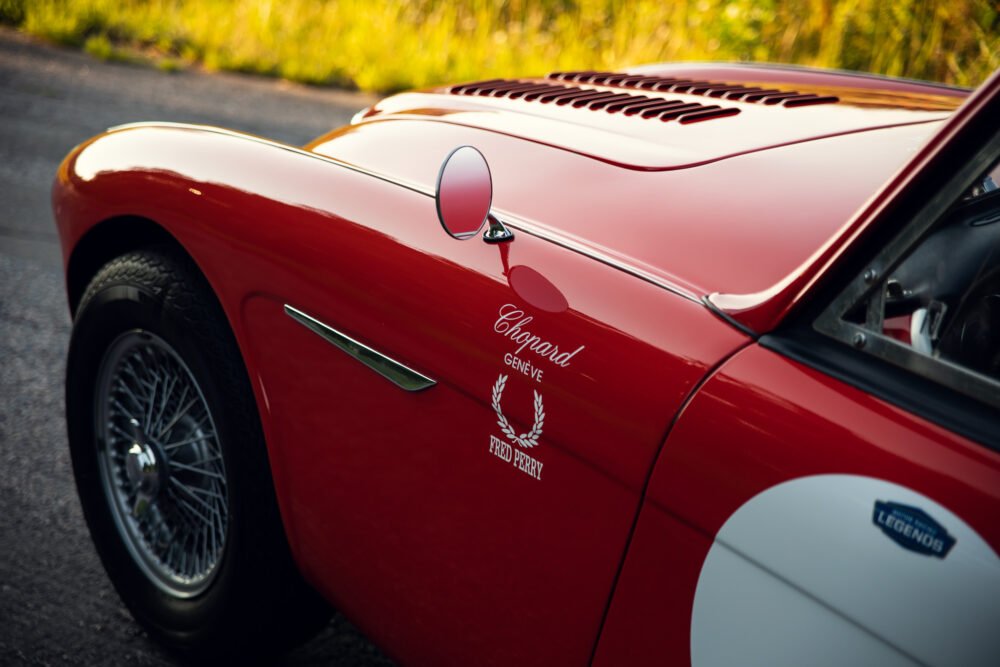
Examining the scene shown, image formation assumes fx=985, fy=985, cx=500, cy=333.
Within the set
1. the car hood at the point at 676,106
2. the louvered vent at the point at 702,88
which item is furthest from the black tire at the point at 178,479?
the louvered vent at the point at 702,88

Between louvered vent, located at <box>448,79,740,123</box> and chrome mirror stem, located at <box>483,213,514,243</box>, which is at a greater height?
louvered vent, located at <box>448,79,740,123</box>

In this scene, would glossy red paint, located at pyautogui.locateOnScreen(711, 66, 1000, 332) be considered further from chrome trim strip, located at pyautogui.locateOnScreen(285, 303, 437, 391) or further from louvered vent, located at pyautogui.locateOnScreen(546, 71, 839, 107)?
louvered vent, located at pyautogui.locateOnScreen(546, 71, 839, 107)

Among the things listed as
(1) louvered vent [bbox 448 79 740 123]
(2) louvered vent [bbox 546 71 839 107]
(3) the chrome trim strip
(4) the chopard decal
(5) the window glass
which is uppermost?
(2) louvered vent [bbox 546 71 839 107]

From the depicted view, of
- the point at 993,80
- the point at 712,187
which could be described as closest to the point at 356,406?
the point at 712,187

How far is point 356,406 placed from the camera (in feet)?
5.86

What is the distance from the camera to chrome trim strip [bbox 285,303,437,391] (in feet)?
5.40

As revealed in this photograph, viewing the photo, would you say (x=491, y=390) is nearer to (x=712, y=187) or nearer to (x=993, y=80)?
(x=712, y=187)

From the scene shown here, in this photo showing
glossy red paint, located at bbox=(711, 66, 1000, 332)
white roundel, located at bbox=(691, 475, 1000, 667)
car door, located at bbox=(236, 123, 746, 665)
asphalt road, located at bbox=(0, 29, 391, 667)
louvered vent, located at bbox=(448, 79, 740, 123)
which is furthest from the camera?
asphalt road, located at bbox=(0, 29, 391, 667)

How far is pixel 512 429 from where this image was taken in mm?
1480

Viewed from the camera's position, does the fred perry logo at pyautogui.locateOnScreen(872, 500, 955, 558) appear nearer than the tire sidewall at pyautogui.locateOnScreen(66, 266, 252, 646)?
Yes

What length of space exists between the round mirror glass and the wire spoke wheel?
90cm

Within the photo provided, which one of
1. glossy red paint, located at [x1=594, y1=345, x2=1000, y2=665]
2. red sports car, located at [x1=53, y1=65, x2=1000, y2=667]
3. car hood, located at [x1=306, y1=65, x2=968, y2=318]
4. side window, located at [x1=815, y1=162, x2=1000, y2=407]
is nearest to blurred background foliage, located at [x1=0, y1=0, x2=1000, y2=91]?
red sports car, located at [x1=53, y1=65, x2=1000, y2=667]

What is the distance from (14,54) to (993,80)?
8.73m

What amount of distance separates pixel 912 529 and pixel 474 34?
8710 mm
